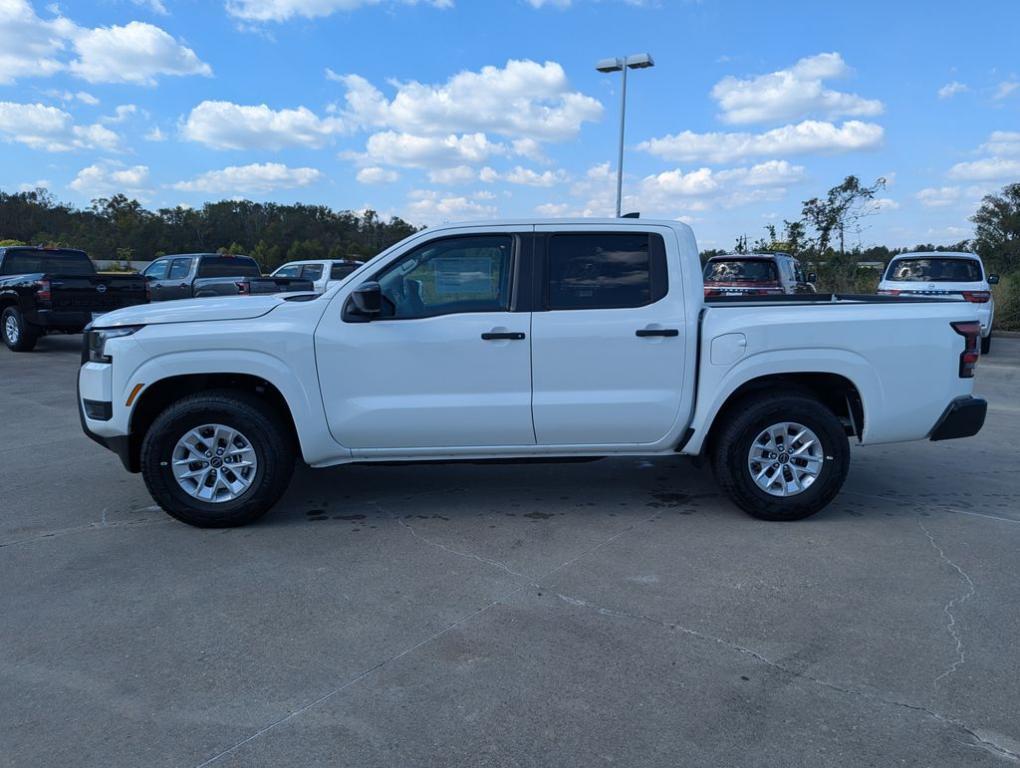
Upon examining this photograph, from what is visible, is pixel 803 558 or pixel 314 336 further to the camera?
pixel 314 336

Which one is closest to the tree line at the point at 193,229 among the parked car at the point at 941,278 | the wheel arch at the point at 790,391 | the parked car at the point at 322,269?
the parked car at the point at 322,269

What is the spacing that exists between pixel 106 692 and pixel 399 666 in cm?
114

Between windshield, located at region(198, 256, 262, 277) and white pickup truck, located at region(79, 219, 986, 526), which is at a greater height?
windshield, located at region(198, 256, 262, 277)

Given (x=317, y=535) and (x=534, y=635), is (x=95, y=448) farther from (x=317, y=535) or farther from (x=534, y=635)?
(x=534, y=635)

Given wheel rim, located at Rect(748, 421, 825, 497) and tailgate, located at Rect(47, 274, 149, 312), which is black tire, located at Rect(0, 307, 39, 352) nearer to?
tailgate, located at Rect(47, 274, 149, 312)

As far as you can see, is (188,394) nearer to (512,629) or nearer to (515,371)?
(515,371)

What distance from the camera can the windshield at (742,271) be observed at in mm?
13805

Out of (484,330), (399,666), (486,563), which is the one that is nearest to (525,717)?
(399,666)

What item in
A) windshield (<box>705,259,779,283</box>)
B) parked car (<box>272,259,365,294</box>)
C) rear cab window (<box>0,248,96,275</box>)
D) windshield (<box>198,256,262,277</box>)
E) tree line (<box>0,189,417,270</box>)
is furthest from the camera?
tree line (<box>0,189,417,270</box>)

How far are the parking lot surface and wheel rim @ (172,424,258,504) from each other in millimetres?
265

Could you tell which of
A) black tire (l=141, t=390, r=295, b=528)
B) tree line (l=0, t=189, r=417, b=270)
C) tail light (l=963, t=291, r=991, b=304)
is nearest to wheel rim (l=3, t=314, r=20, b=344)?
black tire (l=141, t=390, r=295, b=528)

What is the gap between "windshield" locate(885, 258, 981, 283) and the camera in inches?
558

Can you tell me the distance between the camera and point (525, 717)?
289 centimetres

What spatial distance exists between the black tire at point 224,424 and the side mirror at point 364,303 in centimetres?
83
